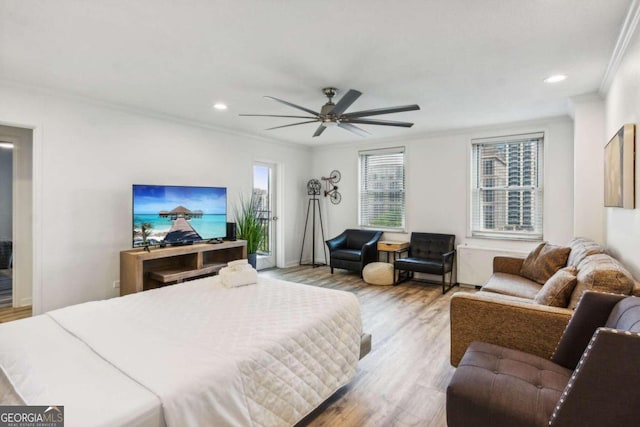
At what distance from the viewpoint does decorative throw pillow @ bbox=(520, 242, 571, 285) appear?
327 cm

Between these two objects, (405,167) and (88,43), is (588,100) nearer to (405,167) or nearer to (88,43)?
(405,167)

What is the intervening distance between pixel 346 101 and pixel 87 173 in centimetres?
311

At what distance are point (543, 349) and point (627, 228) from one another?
1.21 meters

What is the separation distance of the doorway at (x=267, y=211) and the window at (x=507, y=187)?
3586 millimetres

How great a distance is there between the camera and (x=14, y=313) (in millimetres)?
3805

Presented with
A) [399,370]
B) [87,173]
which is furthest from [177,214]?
[399,370]

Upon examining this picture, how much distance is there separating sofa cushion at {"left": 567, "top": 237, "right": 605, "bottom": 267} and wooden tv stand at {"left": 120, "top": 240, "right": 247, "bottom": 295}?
3.99 meters

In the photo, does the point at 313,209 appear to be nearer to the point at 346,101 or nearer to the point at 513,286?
the point at 346,101

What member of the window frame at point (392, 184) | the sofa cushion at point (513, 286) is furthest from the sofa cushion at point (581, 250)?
the window frame at point (392, 184)

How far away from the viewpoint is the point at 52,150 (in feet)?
11.5

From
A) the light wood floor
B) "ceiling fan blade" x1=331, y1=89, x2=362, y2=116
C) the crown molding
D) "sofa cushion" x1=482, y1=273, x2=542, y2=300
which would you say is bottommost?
the light wood floor

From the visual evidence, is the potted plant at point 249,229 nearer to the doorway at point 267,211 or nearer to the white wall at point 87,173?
the doorway at point 267,211

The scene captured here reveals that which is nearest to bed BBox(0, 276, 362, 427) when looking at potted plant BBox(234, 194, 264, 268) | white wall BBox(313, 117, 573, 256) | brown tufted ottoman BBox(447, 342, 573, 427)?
brown tufted ottoman BBox(447, 342, 573, 427)
